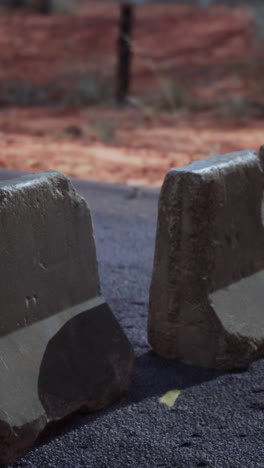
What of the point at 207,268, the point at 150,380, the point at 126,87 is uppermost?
the point at 207,268

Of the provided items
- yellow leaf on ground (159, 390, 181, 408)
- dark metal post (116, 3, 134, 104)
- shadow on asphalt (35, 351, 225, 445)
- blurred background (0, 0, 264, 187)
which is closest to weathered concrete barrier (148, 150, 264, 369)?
shadow on asphalt (35, 351, 225, 445)

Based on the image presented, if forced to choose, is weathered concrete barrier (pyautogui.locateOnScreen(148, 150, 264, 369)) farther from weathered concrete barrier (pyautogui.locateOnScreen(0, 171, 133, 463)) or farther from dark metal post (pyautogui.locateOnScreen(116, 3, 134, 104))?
dark metal post (pyautogui.locateOnScreen(116, 3, 134, 104))

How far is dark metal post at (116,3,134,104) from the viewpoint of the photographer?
40.9 ft

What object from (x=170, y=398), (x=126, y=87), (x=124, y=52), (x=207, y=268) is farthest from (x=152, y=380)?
(x=126, y=87)

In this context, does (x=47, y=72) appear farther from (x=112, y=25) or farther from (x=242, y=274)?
(x=242, y=274)

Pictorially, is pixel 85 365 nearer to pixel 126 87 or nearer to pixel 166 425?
pixel 166 425

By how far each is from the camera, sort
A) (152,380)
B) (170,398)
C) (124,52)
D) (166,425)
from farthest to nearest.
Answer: (124,52) → (152,380) → (170,398) → (166,425)

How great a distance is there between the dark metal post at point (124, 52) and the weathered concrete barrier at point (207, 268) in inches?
338

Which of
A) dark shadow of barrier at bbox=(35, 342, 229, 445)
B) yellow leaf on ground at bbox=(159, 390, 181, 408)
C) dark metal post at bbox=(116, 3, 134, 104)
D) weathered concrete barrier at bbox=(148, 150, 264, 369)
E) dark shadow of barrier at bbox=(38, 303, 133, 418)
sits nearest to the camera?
dark shadow of barrier at bbox=(38, 303, 133, 418)

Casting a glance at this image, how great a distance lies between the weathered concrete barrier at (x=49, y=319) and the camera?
3137 mm

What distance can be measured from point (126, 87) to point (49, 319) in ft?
32.9

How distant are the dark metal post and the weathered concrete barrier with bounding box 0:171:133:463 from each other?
355 inches

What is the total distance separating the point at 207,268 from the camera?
3.74m

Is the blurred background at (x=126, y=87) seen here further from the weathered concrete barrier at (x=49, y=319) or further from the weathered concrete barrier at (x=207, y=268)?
the weathered concrete barrier at (x=49, y=319)
